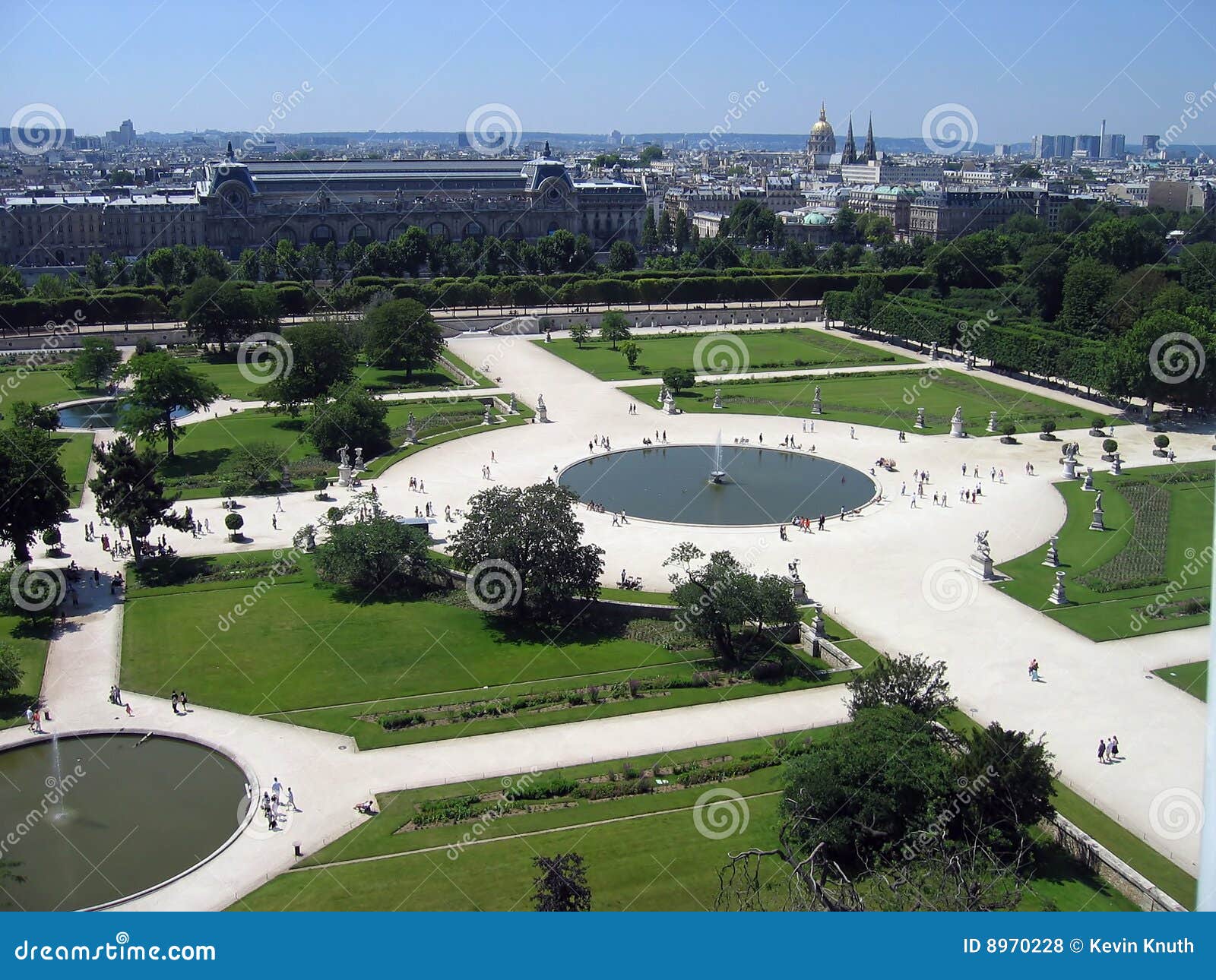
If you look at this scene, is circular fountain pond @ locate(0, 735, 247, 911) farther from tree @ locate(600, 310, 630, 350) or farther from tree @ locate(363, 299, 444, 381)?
tree @ locate(600, 310, 630, 350)

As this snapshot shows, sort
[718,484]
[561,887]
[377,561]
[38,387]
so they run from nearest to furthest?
[561,887] < [377,561] < [718,484] < [38,387]

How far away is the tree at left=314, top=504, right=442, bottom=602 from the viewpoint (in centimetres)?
3491

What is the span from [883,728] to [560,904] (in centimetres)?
742

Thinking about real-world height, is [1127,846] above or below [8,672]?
below

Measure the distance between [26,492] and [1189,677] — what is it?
3223cm

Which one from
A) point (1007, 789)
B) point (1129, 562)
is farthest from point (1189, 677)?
point (1007, 789)

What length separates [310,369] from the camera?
5581 cm

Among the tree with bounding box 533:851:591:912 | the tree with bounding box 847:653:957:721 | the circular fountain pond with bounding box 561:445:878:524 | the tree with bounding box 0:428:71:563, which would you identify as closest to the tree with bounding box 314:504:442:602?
the tree with bounding box 0:428:71:563

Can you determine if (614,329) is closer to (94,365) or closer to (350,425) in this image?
(350,425)

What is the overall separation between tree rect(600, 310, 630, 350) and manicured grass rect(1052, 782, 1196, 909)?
2103 inches

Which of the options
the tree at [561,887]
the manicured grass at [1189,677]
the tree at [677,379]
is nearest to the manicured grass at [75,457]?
the tree at [677,379]

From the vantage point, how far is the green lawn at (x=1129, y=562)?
110ft

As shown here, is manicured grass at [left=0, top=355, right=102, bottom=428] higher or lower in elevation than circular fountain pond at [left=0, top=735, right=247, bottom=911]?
higher

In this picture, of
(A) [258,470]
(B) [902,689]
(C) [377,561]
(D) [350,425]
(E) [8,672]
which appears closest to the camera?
(B) [902,689]
